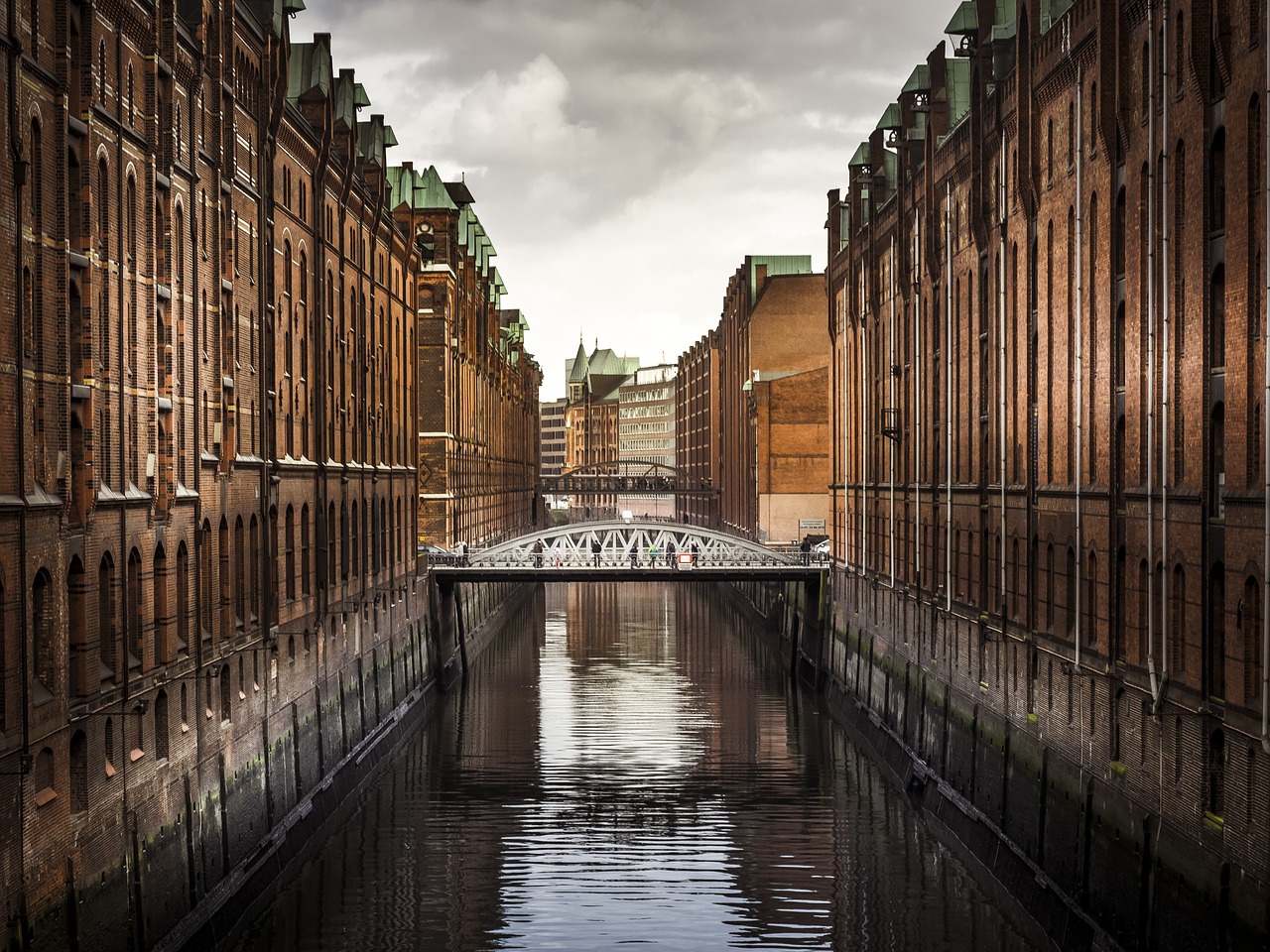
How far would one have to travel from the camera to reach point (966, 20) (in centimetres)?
3559

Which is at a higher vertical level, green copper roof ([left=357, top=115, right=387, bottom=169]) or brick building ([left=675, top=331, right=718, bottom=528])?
green copper roof ([left=357, top=115, right=387, bottom=169])

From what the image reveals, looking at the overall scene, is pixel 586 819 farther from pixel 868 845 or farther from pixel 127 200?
pixel 127 200

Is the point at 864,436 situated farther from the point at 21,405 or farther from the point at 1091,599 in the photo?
the point at 21,405

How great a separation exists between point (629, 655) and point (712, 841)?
107 feet

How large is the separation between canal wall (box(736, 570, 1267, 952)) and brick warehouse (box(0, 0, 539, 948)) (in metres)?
13.1

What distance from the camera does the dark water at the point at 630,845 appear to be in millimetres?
25266

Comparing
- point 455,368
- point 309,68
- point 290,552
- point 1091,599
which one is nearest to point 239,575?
point 290,552

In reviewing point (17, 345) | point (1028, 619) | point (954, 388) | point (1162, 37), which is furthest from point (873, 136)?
point (17, 345)

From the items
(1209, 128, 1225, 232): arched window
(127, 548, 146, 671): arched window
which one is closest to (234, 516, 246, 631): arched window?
(127, 548, 146, 671): arched window

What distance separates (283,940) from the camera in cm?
2428

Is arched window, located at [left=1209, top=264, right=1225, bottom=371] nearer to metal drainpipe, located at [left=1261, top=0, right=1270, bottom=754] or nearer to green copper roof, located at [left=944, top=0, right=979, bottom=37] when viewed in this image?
metal drainpipe, located at [left=1261, top=0, right=1270, bottom=754]

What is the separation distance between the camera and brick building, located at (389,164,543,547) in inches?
2510

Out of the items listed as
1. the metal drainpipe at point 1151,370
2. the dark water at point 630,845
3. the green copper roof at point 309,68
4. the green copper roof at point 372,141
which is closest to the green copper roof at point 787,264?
the green copper roof at point 372,141

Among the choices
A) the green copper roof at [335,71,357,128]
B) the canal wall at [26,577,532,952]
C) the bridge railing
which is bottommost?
the canal wall at [26,577,532,952]
